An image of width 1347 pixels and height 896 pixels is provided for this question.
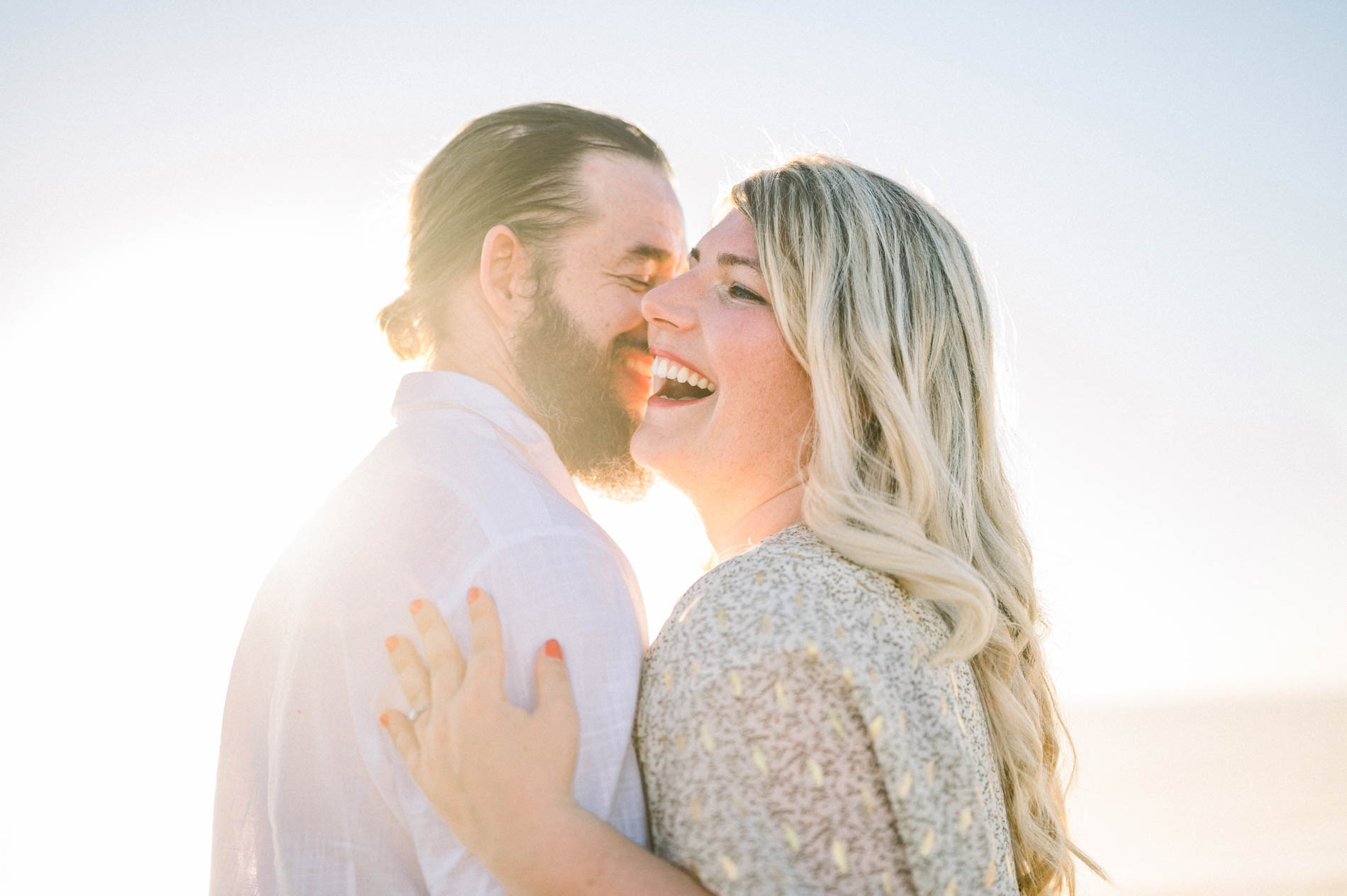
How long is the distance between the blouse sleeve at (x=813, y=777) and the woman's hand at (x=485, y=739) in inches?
8.8

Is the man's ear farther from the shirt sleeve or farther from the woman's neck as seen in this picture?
the shirt sleeve

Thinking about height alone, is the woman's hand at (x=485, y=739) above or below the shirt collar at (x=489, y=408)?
below

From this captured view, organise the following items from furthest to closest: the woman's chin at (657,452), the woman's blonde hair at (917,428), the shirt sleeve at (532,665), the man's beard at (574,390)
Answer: the man's beard at (574,390) → the woman's chin at (657,452) → the woman's blonde hair at (917,428) → the shirt sleeve at (532,665)

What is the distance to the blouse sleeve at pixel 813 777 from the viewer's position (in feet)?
5.67

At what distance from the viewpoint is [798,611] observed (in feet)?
6.07

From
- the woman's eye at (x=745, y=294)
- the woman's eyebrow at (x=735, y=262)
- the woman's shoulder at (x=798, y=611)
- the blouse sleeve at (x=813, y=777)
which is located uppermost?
the woman's eyebrow at (x=735, y=262)

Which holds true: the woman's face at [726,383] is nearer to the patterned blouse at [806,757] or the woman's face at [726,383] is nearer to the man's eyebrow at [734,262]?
the man's eyebrow at [734,262]

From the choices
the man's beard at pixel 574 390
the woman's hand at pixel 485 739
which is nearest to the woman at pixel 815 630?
the woman's hand at pixel 485 739

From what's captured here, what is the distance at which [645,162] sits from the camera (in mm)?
3660

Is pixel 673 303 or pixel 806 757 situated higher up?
pixel 673 303

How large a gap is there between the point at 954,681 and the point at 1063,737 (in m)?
0.99

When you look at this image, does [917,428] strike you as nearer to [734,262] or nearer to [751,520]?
[751,520]

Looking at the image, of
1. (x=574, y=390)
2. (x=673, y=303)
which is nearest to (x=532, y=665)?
(x=673, y=303)

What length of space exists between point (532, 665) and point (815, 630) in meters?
0.59
